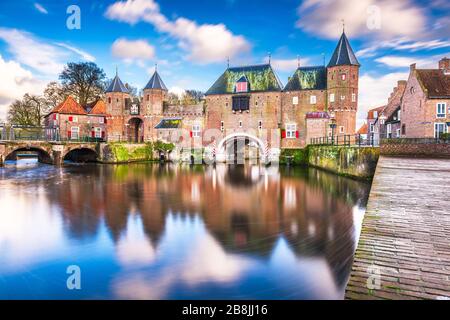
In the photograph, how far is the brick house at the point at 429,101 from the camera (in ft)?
72.5

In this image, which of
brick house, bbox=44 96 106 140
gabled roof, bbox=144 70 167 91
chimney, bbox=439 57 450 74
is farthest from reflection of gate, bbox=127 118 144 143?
chimney, bbox=439 57 450 74

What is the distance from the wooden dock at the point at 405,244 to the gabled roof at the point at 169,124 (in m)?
25.5

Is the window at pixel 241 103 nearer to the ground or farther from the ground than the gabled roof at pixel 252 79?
nearer to the ground

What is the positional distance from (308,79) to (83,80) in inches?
1116

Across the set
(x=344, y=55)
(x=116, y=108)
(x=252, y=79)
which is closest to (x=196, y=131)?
(x=252, y=79)

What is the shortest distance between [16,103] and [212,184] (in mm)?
31638

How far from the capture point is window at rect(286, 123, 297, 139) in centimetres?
2955

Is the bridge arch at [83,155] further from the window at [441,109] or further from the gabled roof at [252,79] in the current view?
the window at [441,109]

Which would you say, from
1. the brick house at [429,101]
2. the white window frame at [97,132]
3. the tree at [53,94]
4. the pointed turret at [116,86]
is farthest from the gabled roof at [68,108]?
the brick house at [429,101]

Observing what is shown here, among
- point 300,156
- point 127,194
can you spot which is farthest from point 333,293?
point 300,156

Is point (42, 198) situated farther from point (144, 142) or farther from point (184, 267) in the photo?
point (144, 142)

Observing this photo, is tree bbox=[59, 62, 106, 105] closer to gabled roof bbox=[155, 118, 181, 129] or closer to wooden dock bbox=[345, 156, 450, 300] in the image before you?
gabled roof bbox=[155, 118, 181, 129]

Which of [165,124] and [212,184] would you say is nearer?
[212,184]

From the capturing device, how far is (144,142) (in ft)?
107
